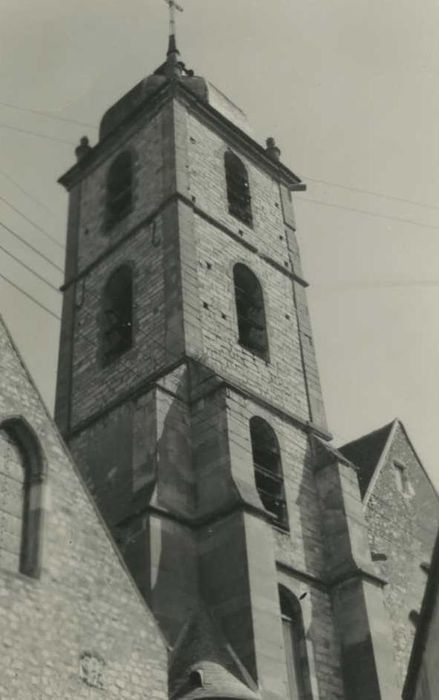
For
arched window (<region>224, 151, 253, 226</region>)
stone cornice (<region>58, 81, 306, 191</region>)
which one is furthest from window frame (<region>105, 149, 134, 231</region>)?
arched window (<region>224, 151, 253, 226</region>)

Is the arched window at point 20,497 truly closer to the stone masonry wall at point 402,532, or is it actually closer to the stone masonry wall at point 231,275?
the stone masonry wall at point 231,275

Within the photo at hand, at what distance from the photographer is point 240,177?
2369cm

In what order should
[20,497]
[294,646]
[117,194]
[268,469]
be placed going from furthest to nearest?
[117,194]
[268,469]
[294,646]
[20,497]

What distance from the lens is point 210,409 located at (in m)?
16.6

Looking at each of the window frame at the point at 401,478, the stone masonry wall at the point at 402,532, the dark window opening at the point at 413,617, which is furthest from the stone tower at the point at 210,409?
the window frame at the point at 401,478

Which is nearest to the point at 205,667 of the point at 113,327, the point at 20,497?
the point at 20,497

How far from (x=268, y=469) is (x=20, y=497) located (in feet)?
22.5

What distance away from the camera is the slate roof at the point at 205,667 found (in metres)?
12.6

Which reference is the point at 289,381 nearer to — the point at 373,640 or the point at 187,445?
the point at 187,445

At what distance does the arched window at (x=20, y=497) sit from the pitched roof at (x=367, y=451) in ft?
30.6

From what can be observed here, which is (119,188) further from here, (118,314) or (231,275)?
(231,275)

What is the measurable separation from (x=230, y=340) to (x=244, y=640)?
6.68 metres

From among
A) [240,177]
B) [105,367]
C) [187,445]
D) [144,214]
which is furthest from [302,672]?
[240,177]

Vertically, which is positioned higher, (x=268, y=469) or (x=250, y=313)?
(x=250, y=313)
